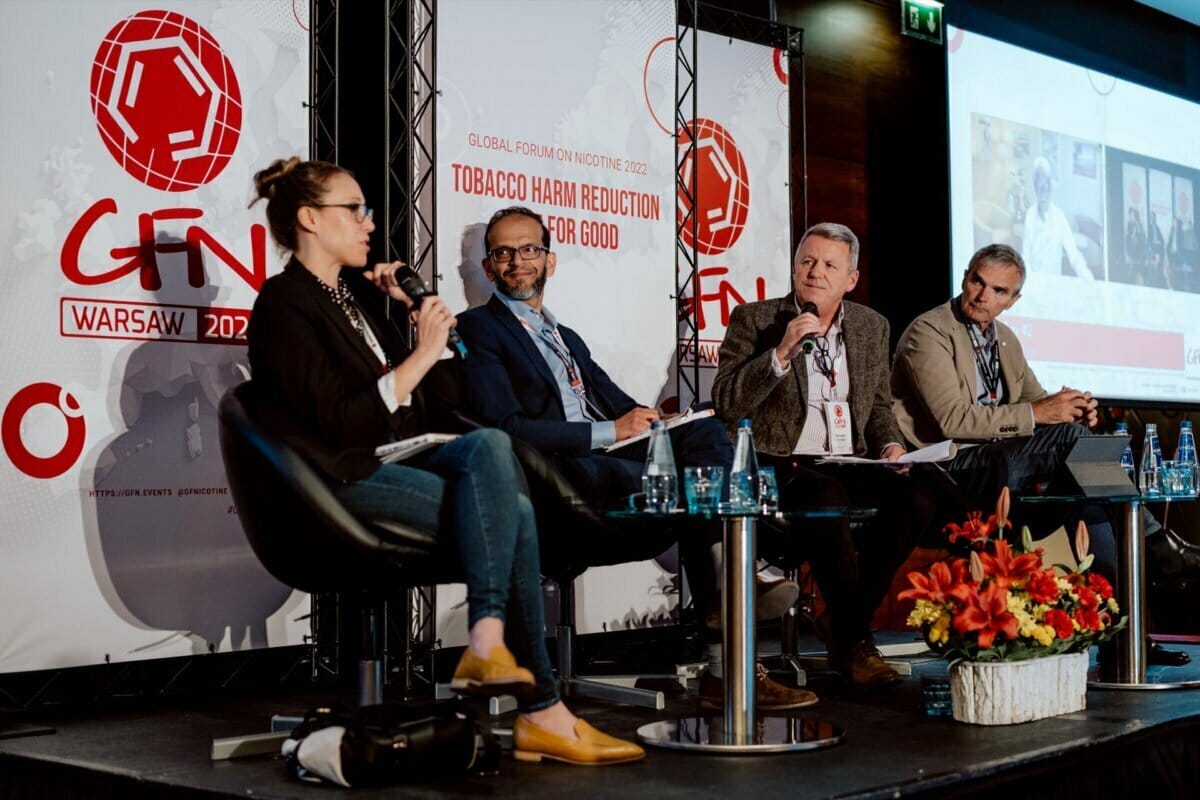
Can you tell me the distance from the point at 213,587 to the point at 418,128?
1431mm

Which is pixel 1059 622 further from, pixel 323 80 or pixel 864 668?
pixel 323 80

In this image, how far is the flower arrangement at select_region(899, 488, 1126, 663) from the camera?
2.98m

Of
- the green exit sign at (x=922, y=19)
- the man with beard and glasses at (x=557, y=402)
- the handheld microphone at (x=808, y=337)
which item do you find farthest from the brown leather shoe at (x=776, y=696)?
the green exit sign at (x=922, y=19)

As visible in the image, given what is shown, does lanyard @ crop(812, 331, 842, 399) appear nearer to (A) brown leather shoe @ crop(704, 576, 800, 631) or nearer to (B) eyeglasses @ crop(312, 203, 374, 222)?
(A) brown leather shoe @ crop(704, 576, 800, 631)

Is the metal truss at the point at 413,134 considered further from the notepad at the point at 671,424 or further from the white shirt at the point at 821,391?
the white shirt at the point at 821,391

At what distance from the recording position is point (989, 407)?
13.7 ft

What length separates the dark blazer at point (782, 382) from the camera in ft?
12.4

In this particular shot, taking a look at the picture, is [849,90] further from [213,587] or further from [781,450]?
[213,587]

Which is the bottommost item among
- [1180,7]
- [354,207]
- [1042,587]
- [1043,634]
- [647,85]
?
[1043,634]

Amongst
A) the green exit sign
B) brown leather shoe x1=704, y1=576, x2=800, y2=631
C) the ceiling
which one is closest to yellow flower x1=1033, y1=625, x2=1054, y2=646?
brown leather shoe x1=704, y1=576, x2=800, y2=631

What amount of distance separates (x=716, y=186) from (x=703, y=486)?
2.55m

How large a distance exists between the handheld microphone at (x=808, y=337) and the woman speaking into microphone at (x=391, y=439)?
1.15 meters

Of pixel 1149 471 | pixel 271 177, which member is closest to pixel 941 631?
pixel 1149 471

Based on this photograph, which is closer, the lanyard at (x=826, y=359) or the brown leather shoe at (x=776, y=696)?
the brown leather shoe at (x=776, y=696)
